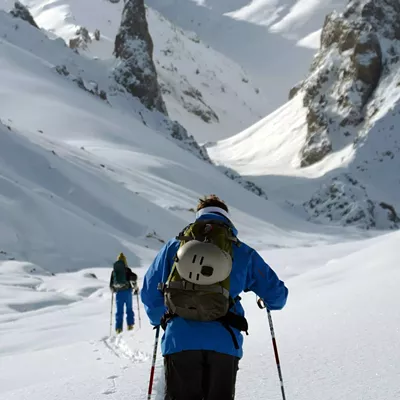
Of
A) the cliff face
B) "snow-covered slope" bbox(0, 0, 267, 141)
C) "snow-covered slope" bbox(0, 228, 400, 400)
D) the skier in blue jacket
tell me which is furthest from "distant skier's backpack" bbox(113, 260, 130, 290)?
"snow-covered slope" bbox(0, 0, 267, 141)

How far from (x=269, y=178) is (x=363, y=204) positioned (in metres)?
16.0

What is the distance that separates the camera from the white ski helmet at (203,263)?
3.18m

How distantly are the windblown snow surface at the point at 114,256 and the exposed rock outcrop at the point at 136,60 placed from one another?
9.87 feet

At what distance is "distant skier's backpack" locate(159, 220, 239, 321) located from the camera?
10.4 feet

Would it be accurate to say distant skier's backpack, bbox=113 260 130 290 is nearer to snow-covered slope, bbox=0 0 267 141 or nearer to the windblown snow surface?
the windblown snow surface

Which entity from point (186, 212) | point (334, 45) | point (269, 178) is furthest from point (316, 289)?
point (334, 45)

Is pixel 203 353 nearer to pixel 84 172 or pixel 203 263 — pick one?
pixel 203 263

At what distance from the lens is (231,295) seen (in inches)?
136

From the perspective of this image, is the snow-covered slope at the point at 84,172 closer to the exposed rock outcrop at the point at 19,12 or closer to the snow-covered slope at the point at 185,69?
the exposed rock outcrop at the point at 19,12

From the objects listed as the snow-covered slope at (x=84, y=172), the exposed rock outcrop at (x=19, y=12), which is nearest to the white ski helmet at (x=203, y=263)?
the snow-covered slope at (x=84, y=172)

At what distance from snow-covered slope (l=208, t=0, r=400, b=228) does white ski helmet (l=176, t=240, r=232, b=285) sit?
4849cm

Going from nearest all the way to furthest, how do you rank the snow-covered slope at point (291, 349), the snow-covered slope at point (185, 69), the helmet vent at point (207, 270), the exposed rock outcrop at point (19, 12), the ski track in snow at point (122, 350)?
1. the helmet vent at point (207, 270)
2. the snow-covered slope at point (291, 349)
3. the ski track in snow at point (122, 350)
4. the exposed rock outcrop at point (19, 12)
5. the snow-covered slope at point (185, 69)

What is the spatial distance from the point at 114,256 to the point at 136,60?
53.4 meters

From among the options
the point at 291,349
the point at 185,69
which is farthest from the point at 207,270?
the point at 185,69
